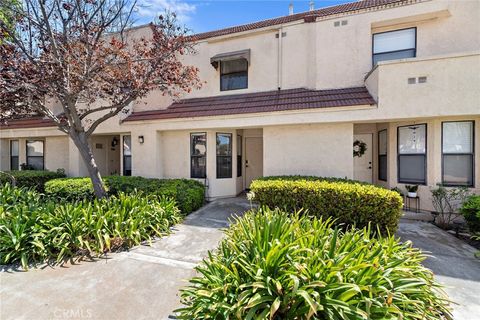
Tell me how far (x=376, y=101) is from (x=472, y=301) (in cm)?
558

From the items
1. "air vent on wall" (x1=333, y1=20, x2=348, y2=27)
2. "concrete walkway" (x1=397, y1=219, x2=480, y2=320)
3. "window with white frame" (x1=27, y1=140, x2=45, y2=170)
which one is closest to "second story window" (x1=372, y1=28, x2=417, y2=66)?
"air vent on wall" (x1=333, y1=20, x2=348, y2=27)

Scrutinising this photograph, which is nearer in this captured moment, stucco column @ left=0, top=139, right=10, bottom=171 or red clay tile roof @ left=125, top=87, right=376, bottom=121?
red clay tile roof @ left=125, top=87, right=376, bottom=121

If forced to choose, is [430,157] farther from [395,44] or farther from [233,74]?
[233,74]

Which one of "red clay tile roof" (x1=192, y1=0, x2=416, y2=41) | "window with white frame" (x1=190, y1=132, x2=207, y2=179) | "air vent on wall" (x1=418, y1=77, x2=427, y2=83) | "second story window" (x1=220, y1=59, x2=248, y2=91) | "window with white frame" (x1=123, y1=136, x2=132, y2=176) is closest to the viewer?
"air vent on wall" (x1=418, y1=77, x2=427, y2=83)

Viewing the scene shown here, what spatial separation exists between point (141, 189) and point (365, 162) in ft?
28.5

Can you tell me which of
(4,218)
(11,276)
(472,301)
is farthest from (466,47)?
(4,218)

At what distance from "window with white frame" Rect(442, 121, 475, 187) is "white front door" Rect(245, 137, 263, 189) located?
6.84 m

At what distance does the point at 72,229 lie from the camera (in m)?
5.18

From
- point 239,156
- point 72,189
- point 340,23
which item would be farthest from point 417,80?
point 72,189

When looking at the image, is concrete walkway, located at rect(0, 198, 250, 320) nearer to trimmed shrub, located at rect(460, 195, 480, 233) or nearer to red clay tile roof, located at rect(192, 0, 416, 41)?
trimmed shrub, located at rect(460, 195, 480, 233)

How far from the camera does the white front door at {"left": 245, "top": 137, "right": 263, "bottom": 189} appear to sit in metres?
11.9

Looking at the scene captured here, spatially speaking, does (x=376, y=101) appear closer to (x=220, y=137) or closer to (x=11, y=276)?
(x=220, y=137)

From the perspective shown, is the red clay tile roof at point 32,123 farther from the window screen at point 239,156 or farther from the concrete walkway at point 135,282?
the concrete walkway at point 135,282

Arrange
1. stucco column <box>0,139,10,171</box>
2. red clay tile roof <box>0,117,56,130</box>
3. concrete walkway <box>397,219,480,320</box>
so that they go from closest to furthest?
concrete walkway <box>397,219,480,320</box>
red clay tile roof <box>0,117,56,130</box>
stucco column <box>0,139,10,171</box>
